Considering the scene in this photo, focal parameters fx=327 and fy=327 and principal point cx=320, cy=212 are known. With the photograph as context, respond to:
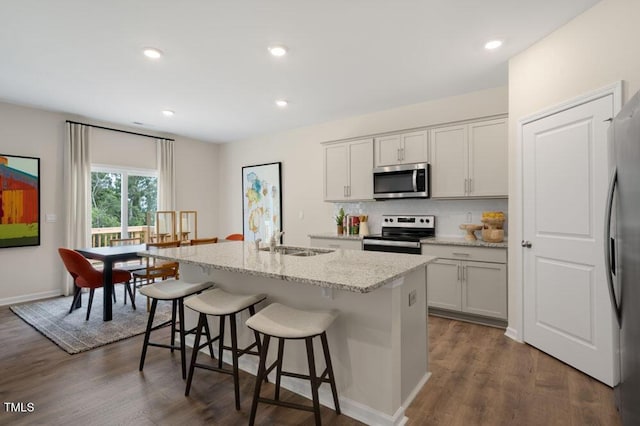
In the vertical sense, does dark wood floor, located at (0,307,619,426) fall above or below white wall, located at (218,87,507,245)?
below

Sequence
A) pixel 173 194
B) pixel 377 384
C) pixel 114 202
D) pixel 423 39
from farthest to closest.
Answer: pixel 173 194 < pixel 114 202 < pixel 423 39 < pixel 377 384

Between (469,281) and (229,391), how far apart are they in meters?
2.56

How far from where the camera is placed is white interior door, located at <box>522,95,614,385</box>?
230 cm

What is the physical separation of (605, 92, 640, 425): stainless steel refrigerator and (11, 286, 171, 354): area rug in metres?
3.72

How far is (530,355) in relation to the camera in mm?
2744

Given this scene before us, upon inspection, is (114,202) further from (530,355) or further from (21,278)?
(530,355)

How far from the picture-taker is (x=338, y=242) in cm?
449

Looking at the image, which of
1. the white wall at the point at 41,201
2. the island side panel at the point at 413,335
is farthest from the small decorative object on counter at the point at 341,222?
the white wall at the point at 41,201

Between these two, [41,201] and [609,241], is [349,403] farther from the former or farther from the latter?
[41,201]

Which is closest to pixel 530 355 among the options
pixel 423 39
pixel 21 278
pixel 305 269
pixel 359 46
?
pixel 305 269

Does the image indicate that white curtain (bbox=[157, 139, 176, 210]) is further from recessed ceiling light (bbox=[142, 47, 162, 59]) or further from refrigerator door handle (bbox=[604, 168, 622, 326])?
refrigerator door handle (bbox=[604, 168, 622, 326])

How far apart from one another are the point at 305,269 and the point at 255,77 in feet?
7.88

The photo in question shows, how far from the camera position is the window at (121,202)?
203 inches

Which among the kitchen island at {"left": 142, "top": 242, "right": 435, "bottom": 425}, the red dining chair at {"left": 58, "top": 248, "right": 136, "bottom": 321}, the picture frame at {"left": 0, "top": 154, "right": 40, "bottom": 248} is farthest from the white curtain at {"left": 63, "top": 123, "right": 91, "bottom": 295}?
the kitchen island at {"left": 142, "top": 242, "right": 435, "bottom": 425}
